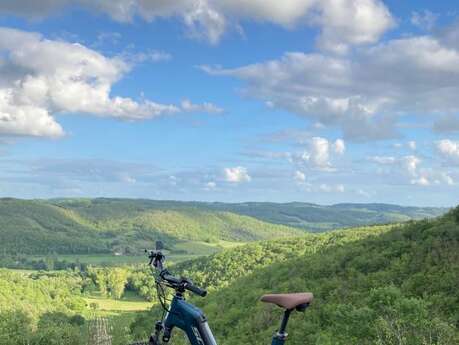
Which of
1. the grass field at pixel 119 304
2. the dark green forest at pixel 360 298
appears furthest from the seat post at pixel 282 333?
the grass field at pixel 119 304

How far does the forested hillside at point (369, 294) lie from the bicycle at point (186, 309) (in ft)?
20.0

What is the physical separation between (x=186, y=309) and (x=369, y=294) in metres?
22.2

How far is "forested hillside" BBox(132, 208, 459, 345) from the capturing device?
15.8 meters


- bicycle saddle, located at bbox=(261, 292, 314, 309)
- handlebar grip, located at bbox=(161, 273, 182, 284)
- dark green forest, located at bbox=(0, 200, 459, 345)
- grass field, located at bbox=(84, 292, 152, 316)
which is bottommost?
grass field, located at bbox=(84, 292, 152, 316)

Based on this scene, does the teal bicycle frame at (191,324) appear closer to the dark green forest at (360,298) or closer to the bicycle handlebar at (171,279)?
the bicycle handlebar at (171,279)

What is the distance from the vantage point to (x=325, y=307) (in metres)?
29.9

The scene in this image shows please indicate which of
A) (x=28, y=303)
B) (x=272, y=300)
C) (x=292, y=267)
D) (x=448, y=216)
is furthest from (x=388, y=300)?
(x=28, y=303)

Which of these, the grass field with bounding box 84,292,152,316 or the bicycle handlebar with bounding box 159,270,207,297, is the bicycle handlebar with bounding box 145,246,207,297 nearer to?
the bicycle handlebar with bounding box 159,270,207,297

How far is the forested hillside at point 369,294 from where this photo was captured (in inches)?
621

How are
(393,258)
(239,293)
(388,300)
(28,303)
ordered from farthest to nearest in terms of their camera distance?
1. (28,303)
2. (239,293)
3. (393,258)
4. (388,300)

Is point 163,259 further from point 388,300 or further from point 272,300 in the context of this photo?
point 388,300

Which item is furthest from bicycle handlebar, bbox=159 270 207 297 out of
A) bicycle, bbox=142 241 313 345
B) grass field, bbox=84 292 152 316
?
grass field, bbox=84 292 152 316

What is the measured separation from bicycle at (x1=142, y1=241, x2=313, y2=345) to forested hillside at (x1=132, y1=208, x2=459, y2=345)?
6099 mm

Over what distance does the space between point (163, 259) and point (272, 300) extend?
1525 mm
